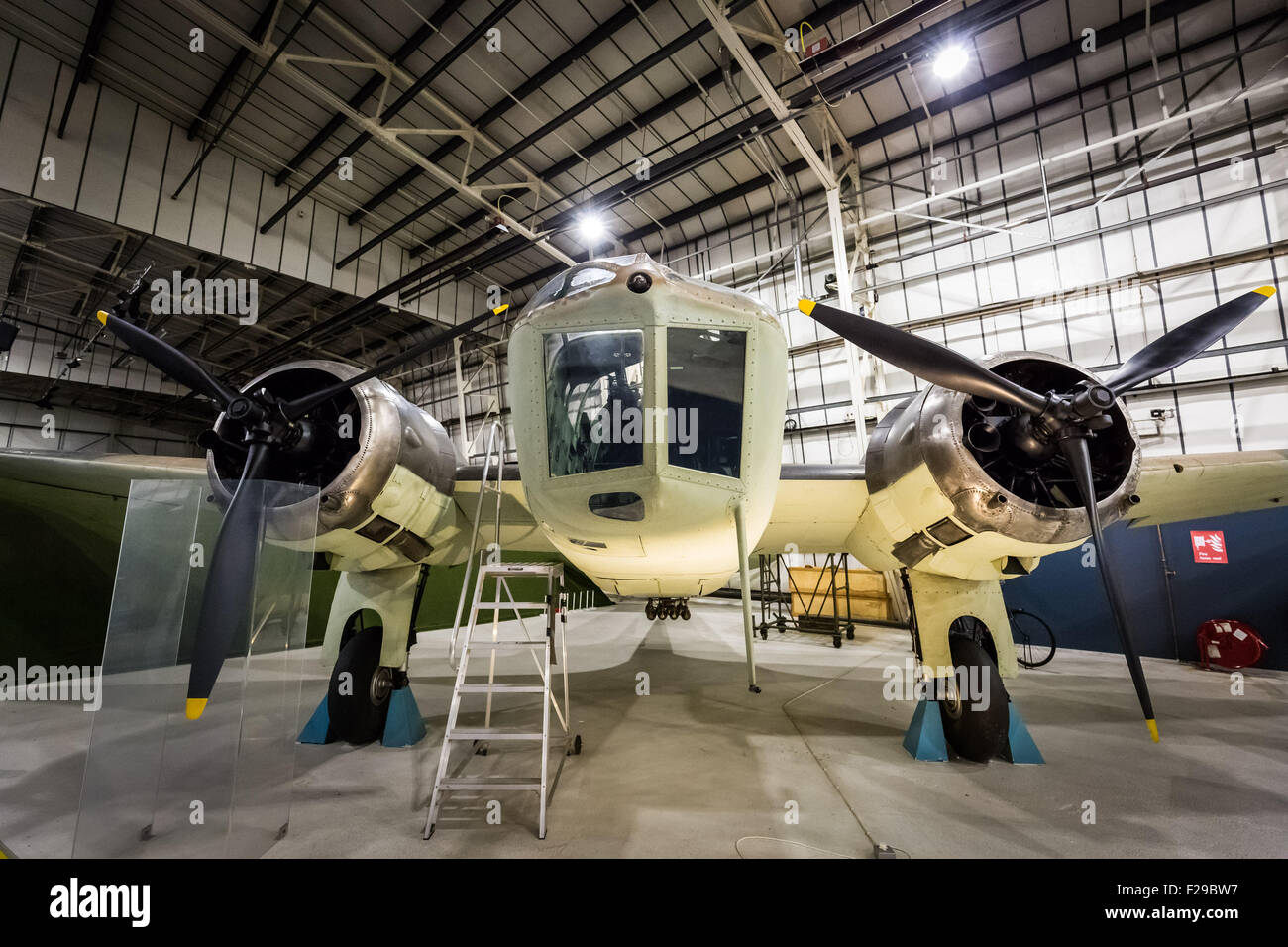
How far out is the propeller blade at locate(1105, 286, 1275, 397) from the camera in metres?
3.38

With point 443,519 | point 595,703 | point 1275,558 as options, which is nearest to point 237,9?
point 443,519

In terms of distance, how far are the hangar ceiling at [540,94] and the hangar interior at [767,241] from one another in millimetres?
70

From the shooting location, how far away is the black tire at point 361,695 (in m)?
4.69

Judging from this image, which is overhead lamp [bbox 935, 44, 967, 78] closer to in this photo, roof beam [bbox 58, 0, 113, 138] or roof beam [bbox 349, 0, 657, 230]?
roof beam [bbox 349, 0, 657, 230]

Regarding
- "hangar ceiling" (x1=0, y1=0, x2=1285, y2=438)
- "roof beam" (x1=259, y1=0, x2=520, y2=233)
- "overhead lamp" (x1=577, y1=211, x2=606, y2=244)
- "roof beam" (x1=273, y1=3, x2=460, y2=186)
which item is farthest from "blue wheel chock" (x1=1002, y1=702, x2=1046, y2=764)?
"roof beam" (x1=273, y1=3, x2=460, y2=186)

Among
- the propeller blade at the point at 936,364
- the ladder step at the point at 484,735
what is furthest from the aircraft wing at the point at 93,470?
the propeller blade at the point at 936,364

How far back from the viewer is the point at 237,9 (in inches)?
305

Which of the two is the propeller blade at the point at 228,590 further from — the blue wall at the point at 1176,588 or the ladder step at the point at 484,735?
the blue wall at the point at 1176,588

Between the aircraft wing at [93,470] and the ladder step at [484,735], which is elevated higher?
the aircraft wing at [93,470]

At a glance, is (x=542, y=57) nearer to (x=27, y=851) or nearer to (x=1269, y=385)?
(x=27, y=851)

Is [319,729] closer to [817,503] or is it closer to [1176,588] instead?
[817,503]

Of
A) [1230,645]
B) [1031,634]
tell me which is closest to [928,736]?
[1230,645]

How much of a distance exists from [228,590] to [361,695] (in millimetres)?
2212

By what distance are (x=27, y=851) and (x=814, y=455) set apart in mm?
14172
